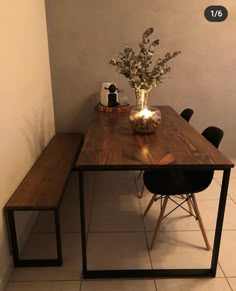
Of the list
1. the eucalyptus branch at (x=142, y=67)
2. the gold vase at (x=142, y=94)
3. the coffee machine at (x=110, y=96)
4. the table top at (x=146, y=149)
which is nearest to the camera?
the table top at (x=146, y=149)

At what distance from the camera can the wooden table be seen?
1.57 m

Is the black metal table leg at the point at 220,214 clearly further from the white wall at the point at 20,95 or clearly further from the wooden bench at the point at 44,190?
the white wall at the point at 20,95

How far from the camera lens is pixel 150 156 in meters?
1.69

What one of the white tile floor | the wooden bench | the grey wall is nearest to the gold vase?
the wooden bench

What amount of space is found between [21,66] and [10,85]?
33 centimetres

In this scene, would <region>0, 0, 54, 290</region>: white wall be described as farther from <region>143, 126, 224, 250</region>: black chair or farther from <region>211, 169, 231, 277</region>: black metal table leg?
<region>211, 169, 231, 277</region>: black metal table leg

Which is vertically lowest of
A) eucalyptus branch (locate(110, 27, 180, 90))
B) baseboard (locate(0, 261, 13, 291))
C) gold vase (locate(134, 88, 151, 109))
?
baseboard (locate(0, 261, 13, 291))

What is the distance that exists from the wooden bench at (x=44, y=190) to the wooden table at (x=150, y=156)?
1.02 feet

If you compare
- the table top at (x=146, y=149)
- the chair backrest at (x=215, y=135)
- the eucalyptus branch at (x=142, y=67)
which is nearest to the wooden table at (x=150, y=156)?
the table top at (x=146, y=149)

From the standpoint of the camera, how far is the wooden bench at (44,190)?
6.17 feet

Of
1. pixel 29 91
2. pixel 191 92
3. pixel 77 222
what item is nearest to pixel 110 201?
pixel 77 222

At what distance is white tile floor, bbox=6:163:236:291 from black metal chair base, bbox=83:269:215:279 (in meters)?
0.03

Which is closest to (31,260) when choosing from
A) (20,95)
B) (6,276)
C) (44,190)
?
(6,276)

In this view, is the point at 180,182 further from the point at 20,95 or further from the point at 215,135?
the point at 20,95
